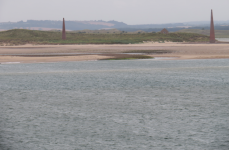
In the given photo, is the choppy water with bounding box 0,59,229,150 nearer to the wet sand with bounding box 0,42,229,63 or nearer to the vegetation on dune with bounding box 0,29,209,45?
the wet sand with bounding box 0,42,229,63

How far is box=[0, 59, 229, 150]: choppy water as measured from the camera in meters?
9.55

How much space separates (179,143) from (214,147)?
3.05ft

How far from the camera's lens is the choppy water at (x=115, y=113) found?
955cm

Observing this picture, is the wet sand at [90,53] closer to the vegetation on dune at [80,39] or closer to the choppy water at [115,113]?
the choppy water at [115,113]

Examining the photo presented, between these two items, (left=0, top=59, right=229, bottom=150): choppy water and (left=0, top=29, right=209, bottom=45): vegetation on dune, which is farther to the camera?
(left=0, top=29, right=209, bottom=45): vegetation on dune

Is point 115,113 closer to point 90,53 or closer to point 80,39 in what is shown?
point 90,53

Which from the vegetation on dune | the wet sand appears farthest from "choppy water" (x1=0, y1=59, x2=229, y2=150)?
the vegetation on dune

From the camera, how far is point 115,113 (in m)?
13.0

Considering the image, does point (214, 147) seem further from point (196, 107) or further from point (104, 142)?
point (196, 107)

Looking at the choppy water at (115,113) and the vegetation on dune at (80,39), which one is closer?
the choppy water at (115,113)

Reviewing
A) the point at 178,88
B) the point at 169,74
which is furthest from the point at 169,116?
the point at 169,74

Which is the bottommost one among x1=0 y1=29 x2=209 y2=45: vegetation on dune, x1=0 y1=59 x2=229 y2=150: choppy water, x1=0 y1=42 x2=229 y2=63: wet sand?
x1=0 y1=59 x2=229 y2=150: choppy water

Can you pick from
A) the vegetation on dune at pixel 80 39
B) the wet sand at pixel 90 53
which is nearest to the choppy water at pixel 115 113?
the wet sand at pixel 90 53

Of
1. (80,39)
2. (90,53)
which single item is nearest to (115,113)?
(90,53)
